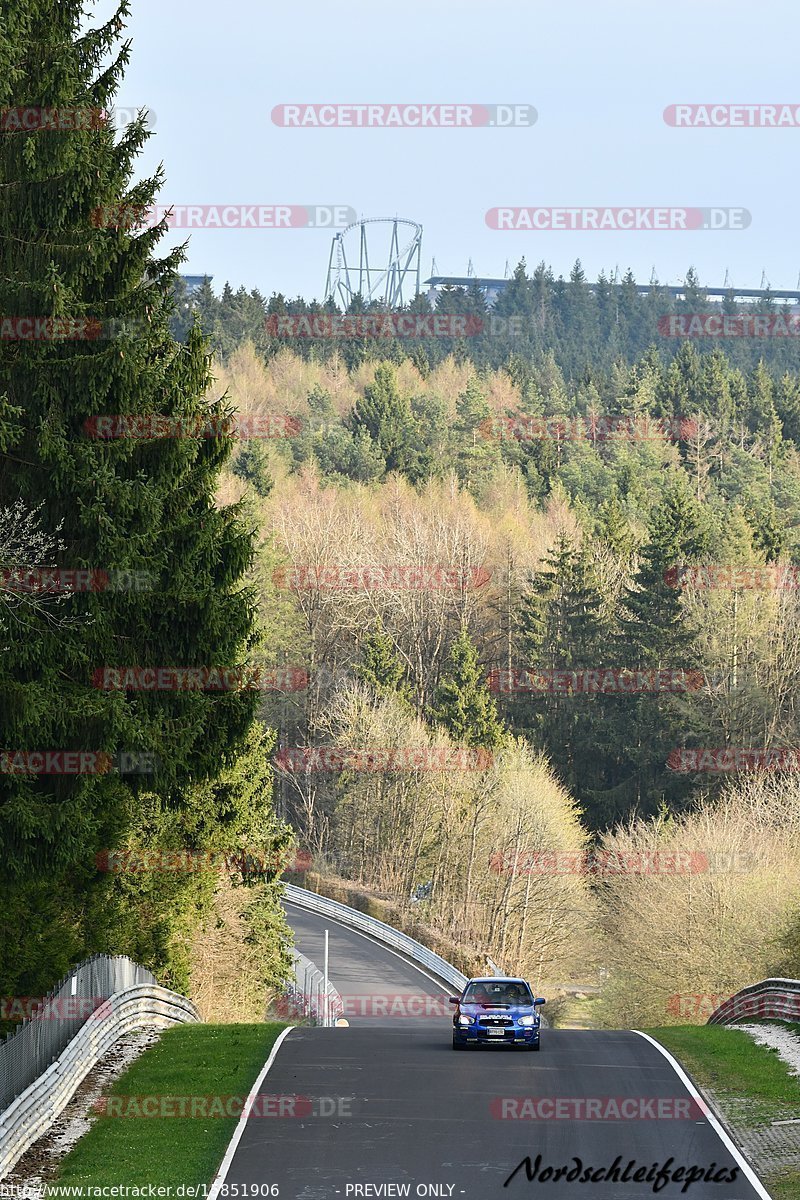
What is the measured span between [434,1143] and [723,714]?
69.0m

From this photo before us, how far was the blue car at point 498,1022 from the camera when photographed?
2814 cm

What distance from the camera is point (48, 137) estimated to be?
21188 millimetres

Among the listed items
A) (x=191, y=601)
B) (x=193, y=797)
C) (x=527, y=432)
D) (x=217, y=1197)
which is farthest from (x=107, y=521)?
(x=527, y=432)

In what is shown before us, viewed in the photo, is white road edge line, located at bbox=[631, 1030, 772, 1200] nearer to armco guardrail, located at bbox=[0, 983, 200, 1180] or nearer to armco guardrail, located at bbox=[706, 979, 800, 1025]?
armco guardrail, located at bbox=[706, 979, 800, 1025]

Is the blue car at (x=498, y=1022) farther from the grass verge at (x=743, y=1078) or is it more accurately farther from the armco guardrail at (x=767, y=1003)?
the armco guardrail at (x=767, y=1003)

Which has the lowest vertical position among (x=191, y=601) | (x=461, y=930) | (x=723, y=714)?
(x=461, y=930)

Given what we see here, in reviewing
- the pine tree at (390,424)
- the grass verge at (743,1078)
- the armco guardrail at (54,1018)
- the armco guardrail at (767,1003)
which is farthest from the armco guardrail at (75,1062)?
the pine tree at (390,424)

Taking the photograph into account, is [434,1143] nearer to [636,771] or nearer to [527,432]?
[636,771]

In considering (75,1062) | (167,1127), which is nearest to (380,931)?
(75,1062)

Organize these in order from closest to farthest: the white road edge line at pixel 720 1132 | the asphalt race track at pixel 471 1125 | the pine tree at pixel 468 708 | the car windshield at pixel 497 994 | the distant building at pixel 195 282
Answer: the asphalt race track at pixel 471 1125 → the white road edge line at pixel 720 1132 → the car windshield at pixel 497 994 → the pine tree at pixel 468 708 → the distant building at pixel 195 282

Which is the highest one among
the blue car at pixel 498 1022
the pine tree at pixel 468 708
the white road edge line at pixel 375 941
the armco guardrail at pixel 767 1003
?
the blue car at pixel 498 1022

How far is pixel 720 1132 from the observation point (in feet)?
67.2

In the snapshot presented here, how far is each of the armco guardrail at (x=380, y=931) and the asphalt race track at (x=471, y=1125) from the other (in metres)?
34.8

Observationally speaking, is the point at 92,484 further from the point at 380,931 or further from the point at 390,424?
the point at 390,424
